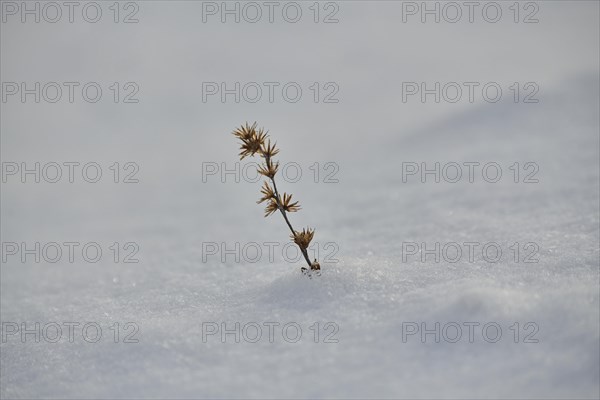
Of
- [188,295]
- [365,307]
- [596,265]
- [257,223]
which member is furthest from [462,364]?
[257,223]

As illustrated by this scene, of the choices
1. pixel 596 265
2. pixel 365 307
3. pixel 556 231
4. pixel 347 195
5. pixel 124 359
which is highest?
pixel 347 195

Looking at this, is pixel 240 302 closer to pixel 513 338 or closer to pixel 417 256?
pixel 417 256

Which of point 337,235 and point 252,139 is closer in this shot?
point 252,139

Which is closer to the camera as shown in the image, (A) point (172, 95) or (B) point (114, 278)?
(B) point (114, 278)

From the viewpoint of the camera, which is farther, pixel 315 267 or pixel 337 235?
pixel 337 235

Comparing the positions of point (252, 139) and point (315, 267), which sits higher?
point (252, 139)

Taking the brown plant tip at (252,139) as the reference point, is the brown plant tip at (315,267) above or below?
below

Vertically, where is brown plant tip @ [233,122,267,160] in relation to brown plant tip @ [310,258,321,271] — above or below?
above

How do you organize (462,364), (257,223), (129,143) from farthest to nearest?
1. (129,143)
2. (257,223)
3. (462,364)
